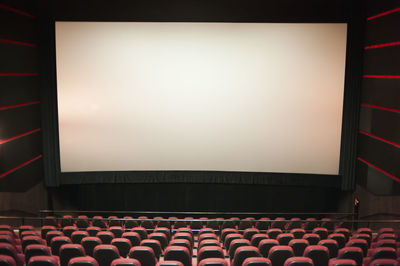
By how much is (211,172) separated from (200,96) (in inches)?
93.1

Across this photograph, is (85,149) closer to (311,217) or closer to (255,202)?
(255,202)

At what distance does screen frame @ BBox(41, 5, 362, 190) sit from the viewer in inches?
406

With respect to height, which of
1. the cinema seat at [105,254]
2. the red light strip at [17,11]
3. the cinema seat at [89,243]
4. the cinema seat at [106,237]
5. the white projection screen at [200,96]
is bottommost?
the cinema seat at [106,237]

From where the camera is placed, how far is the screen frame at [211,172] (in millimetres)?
10305

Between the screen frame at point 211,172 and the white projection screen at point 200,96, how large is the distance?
6.6 inches

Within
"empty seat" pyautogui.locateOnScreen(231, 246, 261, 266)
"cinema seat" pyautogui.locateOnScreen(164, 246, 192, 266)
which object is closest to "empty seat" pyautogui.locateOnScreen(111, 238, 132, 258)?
"cinema seat" pyautogui.locateOnScreen(164, 246, 192, 266)

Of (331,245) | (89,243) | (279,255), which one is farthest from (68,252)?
(331,245)

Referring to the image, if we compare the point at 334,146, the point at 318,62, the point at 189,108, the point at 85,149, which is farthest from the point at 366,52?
the point at 85,149

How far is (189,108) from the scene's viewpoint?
36.3ft

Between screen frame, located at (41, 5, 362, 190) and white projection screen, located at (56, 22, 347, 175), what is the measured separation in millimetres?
167

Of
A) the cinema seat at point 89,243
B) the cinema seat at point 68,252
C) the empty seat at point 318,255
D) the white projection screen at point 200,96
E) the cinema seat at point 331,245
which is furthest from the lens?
the white projection screen at point 200,96

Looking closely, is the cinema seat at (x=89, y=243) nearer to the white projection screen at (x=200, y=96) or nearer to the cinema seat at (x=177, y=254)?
the cinema seat at (x=177, y=254)

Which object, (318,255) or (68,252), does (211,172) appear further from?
(68,252)

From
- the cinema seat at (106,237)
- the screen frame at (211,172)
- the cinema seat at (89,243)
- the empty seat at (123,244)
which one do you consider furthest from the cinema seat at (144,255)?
the screen frame at (211,172)
